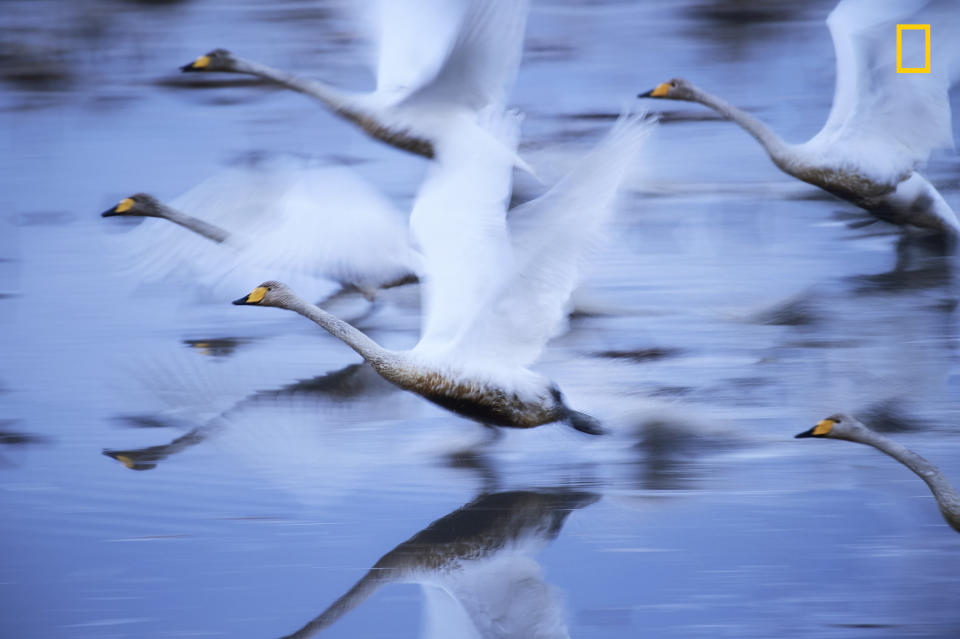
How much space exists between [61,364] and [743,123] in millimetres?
3756

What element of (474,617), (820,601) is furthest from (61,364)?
(820,601)

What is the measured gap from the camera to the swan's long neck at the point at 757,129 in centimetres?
756

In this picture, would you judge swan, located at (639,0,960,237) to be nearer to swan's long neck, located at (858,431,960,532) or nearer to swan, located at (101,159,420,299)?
swan, located at (101,159,420,299)

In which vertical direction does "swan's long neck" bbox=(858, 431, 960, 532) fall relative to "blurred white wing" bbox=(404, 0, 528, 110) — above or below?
below

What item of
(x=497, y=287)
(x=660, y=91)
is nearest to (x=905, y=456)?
(x=497, y=287)

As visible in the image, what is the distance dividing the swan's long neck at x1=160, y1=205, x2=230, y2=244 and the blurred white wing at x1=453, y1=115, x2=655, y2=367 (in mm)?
1896

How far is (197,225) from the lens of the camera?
22.5ft

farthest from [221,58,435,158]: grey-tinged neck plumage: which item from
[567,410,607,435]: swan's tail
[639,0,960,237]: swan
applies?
[567,410,607,435]: swan's tail

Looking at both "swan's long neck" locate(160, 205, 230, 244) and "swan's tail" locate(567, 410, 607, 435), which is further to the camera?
"swan's long neck" locate(160, 205, 230, 244)

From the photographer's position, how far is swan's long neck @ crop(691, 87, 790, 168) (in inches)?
298

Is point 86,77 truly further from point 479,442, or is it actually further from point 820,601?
point 820,601

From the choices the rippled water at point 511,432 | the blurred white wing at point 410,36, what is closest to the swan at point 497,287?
the rippled water at point 511,432

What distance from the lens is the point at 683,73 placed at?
940 cm

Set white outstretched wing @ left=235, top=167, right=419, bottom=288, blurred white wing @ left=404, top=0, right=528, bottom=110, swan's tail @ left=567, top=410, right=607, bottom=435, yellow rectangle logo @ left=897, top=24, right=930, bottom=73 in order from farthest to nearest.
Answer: yellow rectangle logo @ left=897, top=24, right=930, bottom=73 < blurred white wing @ left=404, top=0, right=528, bottom=110 < white outstretched wing @ left=235, top=167, right=419, bottom=288 < swan's tail @ left=567, top=410, right=607, bottom=435
